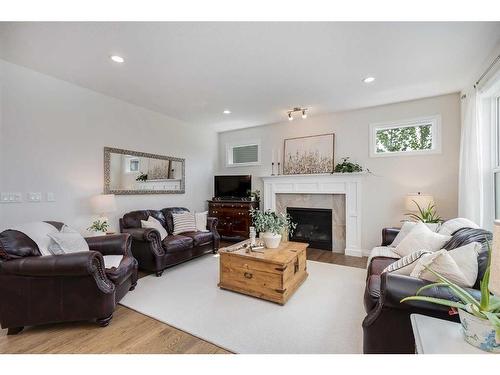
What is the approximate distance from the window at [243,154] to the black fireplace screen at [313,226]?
1.49 meters

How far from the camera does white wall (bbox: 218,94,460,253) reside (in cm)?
363

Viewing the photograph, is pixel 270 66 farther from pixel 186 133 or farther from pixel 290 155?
pixel 186 133

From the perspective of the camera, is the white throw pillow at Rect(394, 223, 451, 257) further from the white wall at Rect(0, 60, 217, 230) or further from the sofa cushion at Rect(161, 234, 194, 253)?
the white wall at Rect(0, 60, 217, 230)

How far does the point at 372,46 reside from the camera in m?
2.33

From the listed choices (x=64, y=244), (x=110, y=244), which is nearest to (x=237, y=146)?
(x=110, y=244)

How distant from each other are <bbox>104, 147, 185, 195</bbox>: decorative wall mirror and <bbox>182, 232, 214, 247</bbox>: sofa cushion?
4.00 ft

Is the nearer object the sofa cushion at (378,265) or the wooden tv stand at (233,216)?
the sofa cushion at (378,265)

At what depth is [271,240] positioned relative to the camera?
9.30 feet

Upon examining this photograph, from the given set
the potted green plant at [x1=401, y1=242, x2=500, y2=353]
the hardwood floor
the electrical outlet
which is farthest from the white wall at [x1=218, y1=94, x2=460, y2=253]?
the electrical outlet

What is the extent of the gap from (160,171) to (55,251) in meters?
2.48

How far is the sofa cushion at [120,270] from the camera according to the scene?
2.19 m

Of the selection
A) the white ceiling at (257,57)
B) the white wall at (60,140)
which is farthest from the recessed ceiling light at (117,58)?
the white wall at (60,140)

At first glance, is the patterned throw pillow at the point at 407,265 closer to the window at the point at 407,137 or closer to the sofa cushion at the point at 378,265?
the sofa cushion at the point at 378,265
